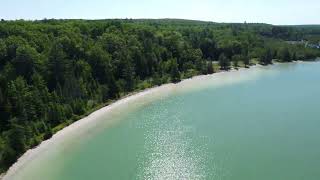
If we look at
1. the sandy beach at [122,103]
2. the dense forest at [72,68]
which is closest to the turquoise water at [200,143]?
the sandy beach at [122,103]

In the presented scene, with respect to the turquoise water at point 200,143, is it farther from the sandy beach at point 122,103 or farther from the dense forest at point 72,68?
the dense forest at point 72,68

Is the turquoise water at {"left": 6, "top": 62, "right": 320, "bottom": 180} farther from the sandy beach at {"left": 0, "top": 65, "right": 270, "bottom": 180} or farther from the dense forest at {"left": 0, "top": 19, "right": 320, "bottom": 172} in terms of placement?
the dense forest at {"left": 0, "top": 19, "right": 320, "bottom": 172}

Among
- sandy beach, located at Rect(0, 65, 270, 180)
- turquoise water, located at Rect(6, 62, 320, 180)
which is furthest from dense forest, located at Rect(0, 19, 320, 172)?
turquoise water, located at Rect(6, 62, 320, 180)

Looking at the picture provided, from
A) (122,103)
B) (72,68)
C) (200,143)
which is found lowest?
(200,143)

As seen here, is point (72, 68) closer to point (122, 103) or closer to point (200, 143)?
point (122, 103)

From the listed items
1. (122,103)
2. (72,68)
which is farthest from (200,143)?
(72,68)

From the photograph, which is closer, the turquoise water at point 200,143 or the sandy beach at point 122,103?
the turquoise water at point 200,143
